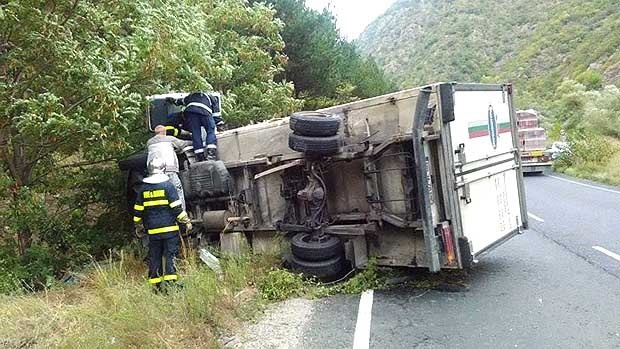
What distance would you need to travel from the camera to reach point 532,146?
2077cm

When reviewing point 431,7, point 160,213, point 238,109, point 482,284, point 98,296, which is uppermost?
point 431,7

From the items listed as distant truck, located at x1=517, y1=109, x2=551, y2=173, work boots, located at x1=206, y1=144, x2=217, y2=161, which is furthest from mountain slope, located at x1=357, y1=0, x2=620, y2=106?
work boots, located at x1=206, y1=144, x2=217, y2=161

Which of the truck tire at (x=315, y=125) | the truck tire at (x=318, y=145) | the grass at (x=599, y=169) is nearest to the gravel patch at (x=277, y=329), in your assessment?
the truck tire at (x=318, y=145)

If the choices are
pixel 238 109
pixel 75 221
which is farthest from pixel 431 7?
pixel 75 221

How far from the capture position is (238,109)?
1353 cm

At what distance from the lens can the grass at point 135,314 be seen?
14.9 feet

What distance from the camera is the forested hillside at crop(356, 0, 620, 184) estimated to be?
27828 millimetres

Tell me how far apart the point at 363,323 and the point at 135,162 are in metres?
4.75

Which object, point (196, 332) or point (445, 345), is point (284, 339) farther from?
point (445, 345)

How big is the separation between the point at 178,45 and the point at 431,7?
77.9m

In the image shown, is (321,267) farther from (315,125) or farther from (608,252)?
(608,252)

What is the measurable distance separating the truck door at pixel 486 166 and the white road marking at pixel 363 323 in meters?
1.20

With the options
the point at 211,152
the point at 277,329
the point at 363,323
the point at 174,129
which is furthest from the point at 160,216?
the point at 363,323

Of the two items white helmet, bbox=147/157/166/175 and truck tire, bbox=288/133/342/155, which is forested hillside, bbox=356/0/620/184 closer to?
truck tire, bbox=288/133/342/155
